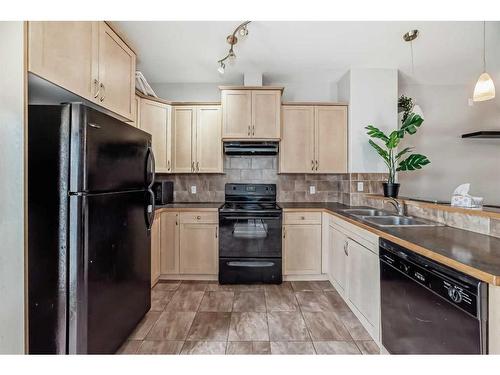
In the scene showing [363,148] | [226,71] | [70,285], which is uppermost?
[226,71]

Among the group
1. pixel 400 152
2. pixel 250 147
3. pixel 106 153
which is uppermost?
pixel 250 147

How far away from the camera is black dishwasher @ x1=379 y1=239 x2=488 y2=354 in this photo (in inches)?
37.4

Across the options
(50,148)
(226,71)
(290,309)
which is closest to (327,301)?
(290,309)

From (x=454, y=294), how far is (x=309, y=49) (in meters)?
2.48

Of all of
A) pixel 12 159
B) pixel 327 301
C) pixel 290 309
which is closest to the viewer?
pixel 12 159

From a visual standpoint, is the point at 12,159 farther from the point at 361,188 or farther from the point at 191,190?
the point at 361,188

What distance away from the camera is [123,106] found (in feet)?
6.98

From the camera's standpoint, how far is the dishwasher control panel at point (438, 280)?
0.96m

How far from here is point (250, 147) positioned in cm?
314

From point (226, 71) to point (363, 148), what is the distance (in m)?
1.96

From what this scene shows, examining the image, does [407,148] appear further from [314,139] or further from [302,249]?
[302,249]

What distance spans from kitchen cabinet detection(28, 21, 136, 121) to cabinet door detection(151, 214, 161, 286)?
113cm

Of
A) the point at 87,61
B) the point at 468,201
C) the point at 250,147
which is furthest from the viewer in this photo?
the point at 250,147

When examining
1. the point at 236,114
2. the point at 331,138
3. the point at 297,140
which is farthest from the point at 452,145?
the point at 236,114
